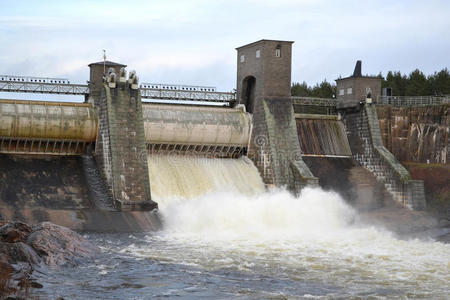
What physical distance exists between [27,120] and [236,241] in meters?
14.2

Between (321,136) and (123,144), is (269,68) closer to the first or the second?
(321,136)

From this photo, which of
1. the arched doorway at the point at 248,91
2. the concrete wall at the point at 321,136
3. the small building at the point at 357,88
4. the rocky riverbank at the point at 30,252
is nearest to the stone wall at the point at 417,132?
the small building at the point at 357,88

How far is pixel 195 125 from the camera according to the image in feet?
130

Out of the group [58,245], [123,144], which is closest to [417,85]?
[123,144]

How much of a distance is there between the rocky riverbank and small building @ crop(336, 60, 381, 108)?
24.8 m

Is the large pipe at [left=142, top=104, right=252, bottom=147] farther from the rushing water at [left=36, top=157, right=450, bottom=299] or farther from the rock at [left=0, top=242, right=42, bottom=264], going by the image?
the rock at [left=0, top=242, right=42, bottom=264]

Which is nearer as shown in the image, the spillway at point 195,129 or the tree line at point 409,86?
the spillway at point 195,129

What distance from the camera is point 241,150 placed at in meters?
41.5

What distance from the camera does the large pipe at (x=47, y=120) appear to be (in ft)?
116

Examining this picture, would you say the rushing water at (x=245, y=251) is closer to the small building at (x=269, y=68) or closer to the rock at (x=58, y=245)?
the rock at (x=58, y=245)

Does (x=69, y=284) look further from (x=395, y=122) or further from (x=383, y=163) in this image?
(x=395, y=122)

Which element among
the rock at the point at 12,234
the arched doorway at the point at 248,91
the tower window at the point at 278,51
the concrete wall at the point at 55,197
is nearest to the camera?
the rock at the point at 12,234

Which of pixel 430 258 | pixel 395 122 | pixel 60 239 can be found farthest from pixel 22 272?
pixel 395 122

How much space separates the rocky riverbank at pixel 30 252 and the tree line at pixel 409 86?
4097 cm
